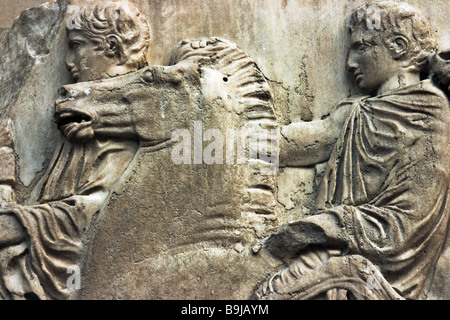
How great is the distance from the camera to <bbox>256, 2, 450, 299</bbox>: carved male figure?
25.3 ft

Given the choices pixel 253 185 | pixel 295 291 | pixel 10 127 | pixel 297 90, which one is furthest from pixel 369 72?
pixel 10 127

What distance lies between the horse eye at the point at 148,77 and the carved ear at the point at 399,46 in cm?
157

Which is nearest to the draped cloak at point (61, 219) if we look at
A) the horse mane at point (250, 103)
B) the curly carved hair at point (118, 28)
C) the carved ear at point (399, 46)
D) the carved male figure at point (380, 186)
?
the curly carved hair at point (118, 28)

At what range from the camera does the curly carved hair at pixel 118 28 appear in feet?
27.7

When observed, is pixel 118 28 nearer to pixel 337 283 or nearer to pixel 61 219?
pixel 61 219

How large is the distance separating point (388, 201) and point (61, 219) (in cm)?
207

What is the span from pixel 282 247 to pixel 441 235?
994mm

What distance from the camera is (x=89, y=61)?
842cm

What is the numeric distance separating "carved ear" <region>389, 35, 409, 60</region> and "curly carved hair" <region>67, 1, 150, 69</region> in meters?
1.66

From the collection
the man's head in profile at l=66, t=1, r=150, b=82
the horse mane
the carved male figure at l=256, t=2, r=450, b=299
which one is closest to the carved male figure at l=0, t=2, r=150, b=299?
the man's head in profile at l=66, t=1, r=150, b=82

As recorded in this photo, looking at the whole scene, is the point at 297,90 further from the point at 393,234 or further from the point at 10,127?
the point at 10,127

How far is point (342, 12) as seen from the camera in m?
8.56

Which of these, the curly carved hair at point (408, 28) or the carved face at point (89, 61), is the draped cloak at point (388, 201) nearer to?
the curly carved hair at point (408, 28)

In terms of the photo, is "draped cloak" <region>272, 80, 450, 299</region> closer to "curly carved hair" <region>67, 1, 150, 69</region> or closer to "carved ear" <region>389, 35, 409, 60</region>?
"carved ear" <region>389, 35, 409, 60</region>
